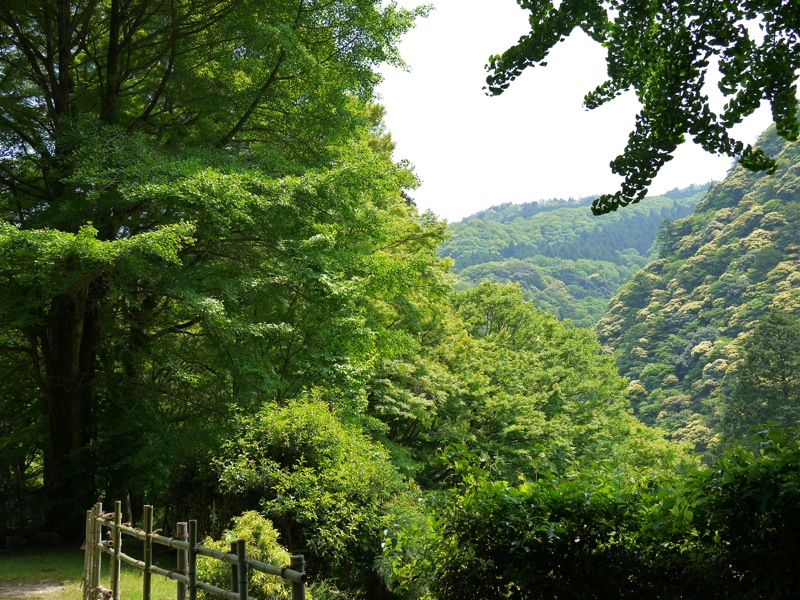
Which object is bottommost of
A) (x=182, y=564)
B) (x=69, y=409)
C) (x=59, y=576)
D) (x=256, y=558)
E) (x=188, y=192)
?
(x=59, y=576)

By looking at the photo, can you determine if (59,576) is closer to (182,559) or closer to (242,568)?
(182,559)

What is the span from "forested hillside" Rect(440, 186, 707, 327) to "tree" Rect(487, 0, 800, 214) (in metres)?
65.2

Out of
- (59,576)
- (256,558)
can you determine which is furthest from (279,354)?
(256,558)

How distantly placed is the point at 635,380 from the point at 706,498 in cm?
5787

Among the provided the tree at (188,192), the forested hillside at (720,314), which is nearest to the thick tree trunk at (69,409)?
the tree at (188,192)

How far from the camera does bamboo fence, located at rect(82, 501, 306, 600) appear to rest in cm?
433

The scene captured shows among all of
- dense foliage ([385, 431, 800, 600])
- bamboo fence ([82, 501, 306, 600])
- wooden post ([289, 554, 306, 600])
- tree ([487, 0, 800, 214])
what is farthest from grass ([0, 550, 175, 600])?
tree ([487, 0, 800, 214])

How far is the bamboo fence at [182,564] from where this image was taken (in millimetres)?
4333

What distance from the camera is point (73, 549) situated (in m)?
13.4

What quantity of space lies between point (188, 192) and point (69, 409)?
7130mm

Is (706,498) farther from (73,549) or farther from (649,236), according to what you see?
(649,236)

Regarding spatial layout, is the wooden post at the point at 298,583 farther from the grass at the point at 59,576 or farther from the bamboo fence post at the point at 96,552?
the grass at the point at 59,576

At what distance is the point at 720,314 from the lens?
59.3 metres

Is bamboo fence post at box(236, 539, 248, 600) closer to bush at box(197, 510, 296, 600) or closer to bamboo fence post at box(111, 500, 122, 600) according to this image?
bush at box(197, 510, 296, 600)
